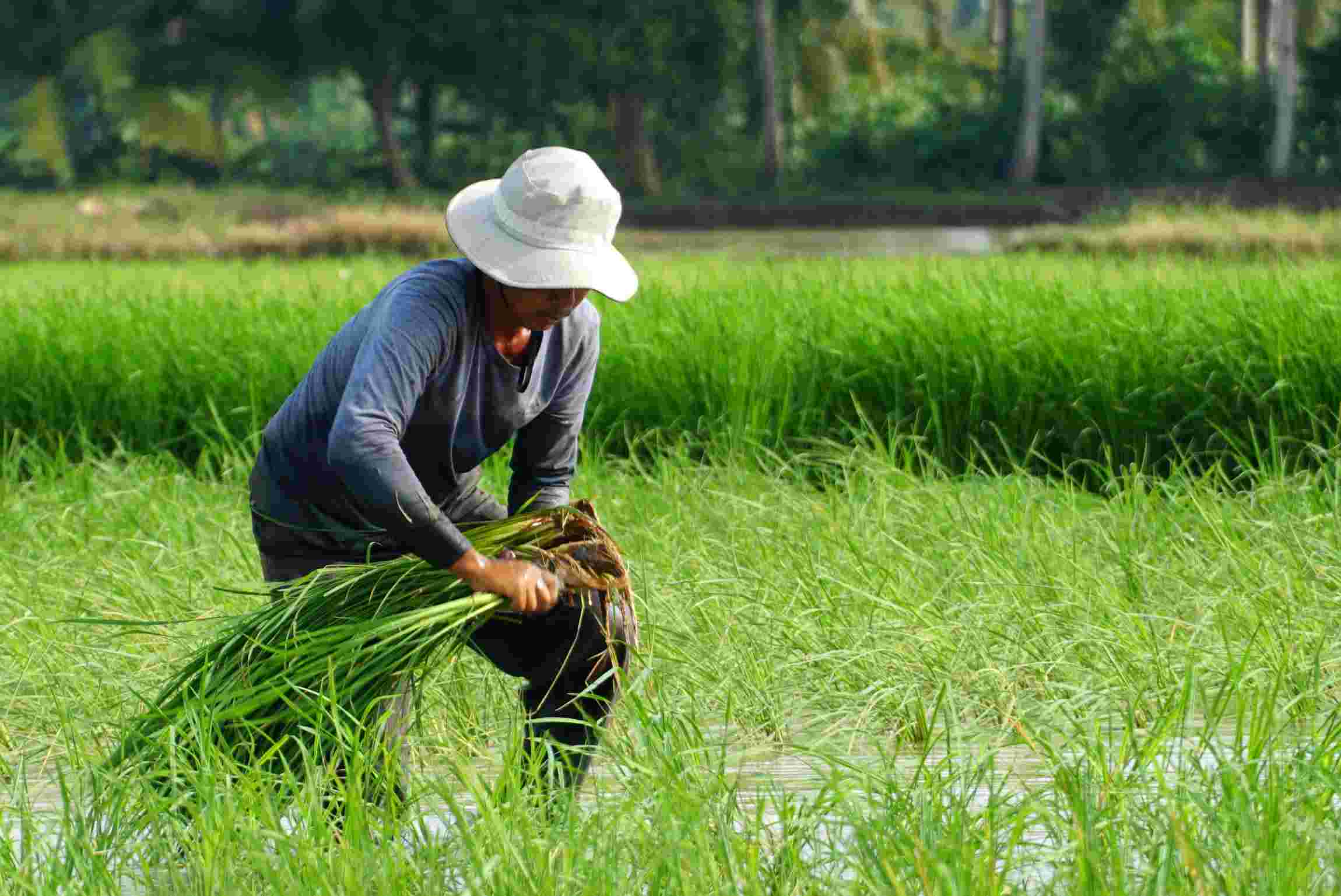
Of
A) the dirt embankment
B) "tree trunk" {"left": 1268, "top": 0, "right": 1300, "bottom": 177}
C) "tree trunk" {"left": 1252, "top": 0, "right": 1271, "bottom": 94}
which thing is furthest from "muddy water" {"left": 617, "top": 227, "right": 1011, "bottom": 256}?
"tree trunk" {"left": 1252, "top": 0, "right": 1271, "bottom": 94}

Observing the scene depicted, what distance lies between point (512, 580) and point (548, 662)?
0.92ft

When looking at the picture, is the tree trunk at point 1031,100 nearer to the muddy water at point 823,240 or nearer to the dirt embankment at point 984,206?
the dirt embankment at point 984,206

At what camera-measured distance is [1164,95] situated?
24266 millimetres

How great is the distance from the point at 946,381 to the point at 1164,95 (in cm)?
1986

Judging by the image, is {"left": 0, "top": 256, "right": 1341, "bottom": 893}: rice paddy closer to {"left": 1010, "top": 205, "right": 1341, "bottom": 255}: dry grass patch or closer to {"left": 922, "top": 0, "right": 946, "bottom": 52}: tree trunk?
{"left": 1010, "top": 205, "right": 1341, "bottom": 255}: dry grass patch

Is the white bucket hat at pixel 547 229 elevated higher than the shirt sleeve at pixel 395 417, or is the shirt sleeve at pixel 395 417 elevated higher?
the white bucket hat at pixel 547 229

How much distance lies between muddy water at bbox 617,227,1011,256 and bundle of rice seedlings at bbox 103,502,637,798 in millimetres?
13603

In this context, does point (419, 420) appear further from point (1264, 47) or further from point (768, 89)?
point (1264, 47)

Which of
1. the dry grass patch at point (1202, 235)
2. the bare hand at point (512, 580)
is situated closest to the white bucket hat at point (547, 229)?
the bare hand at point (512, 580)

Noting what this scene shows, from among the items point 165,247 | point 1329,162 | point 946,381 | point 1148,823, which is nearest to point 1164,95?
point 1329,162

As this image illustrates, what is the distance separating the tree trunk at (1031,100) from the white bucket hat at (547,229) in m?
19.7

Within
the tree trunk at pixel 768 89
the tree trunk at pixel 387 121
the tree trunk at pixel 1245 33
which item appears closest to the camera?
the tree trunk at pixel 768 89

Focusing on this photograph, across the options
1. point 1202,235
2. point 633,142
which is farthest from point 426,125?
point 1202,235

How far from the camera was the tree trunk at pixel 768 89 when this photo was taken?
23328 millimetres
